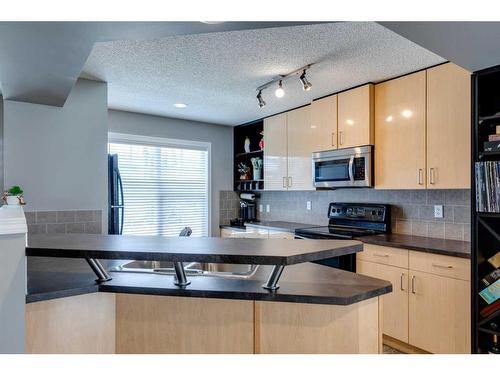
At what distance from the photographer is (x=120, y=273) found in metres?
1.68

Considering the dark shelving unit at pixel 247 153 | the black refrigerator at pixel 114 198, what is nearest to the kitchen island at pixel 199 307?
the black refrigerator at pixel 114 198

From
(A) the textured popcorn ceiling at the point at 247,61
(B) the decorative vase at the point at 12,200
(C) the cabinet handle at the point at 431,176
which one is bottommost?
(B) the decorative vase at the point at 12,200

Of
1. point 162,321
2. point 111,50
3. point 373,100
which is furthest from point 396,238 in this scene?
point 111,50

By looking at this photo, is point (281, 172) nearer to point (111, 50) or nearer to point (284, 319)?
point (111, 50)

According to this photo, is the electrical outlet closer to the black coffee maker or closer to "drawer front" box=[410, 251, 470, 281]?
"drawer front" box=[410, 251, 470, 281]

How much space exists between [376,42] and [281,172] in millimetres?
2178

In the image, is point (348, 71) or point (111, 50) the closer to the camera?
point (111, 50)

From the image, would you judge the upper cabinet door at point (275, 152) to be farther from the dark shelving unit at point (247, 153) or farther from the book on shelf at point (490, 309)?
the book on shelf at point (490, 309)

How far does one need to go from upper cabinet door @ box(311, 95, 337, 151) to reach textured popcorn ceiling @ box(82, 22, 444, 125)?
0.34ft

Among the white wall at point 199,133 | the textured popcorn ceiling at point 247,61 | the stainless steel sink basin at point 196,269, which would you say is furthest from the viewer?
the white wall at point 199,133

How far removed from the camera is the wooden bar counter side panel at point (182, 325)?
4.69ft

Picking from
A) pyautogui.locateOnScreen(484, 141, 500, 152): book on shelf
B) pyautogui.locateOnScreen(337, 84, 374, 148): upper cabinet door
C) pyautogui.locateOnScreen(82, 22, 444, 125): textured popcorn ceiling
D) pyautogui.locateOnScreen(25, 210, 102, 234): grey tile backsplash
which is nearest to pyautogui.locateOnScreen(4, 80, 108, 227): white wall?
pyautogui.locateOnScreen(25, 210, 102, 234): grey tile backsplash

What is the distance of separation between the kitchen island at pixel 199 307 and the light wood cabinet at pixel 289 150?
2.28 metres

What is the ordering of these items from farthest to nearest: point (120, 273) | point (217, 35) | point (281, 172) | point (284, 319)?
1. point (281, 172)
2. point (217, 35)
3. point (120, 273)
4. point (284, 319)
